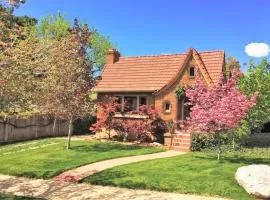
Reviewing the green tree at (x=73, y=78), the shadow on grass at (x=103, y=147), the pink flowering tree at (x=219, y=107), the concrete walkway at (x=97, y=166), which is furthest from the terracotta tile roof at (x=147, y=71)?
the pink flowering tree at (x=219, y=107)

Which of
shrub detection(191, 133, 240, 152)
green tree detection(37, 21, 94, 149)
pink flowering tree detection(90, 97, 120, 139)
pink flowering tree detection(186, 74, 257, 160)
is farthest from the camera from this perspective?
pink flowering tree detection(90, 97, 120, 139)

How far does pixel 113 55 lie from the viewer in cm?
3800

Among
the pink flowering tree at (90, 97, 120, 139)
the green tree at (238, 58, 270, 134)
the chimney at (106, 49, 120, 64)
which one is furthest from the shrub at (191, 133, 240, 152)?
the chimney at (106, 49, 120, 64)

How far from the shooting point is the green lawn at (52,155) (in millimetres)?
20109

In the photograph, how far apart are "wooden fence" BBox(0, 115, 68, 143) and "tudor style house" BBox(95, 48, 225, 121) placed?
211 inches

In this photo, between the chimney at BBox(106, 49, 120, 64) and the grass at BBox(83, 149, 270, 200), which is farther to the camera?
the chimney at BBox(106, 49, 120, 64)

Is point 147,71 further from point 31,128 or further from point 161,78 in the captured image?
point 31,128

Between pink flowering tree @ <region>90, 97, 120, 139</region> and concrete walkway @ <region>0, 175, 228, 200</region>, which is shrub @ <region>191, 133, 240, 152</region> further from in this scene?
concrete walkway @ <region>0, 175, 228, 200</region>

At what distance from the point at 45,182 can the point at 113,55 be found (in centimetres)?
2129

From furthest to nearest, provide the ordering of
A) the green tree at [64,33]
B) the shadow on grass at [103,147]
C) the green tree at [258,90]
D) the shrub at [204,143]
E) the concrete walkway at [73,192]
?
the green tree at [64,33]
the green tree at [258,90]
the shrub at [204,143]
the shadow on grass at [103,147]
the concrete walkway at [73,192]

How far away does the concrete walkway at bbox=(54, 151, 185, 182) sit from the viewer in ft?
61.2

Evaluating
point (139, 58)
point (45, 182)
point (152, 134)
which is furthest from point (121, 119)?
point (45, 182)

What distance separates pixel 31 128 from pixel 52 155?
11.5 m

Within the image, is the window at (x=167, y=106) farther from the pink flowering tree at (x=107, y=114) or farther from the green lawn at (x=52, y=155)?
the green lawn at (x=52, y=155)
